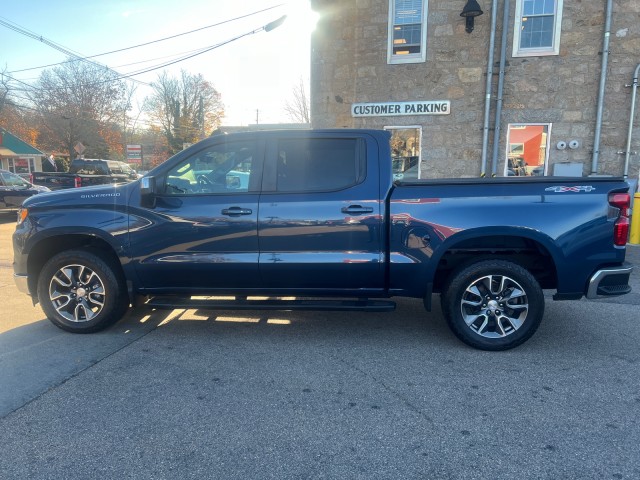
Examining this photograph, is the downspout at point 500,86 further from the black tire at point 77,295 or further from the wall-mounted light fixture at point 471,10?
the black tire at point 77,295

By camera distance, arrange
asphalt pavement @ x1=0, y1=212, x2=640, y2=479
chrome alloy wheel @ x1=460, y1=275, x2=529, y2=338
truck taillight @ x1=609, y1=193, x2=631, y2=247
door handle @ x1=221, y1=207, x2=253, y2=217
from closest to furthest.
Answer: asphalt pavement @ x1=0, y1=212, x2=640, y2=479 → truck taillight @ x1=609, y1=193, x2=631, y2=247 → chrome alloy wheel @ x1=460, y1=275, x2=529, y2=338 → door handle @ x1=221, y1=207, x2=253, y2=217

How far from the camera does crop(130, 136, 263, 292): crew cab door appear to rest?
4.20m

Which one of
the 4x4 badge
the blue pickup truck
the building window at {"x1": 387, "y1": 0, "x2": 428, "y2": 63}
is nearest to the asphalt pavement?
the blue pickup truck

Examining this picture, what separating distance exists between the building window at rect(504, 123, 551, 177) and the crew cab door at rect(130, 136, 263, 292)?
28.0ft

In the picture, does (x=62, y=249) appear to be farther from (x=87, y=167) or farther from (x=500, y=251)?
(x=87, y=167)

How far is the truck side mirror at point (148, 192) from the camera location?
4172 mm

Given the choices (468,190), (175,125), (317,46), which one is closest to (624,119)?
(317,46)

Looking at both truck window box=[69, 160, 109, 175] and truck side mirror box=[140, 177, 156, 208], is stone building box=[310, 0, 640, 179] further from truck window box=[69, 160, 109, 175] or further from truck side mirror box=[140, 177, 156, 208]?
truck window box=[69, 160, 109, 175]

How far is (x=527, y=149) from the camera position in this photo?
10844 millimetres

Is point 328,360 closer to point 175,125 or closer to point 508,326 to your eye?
point 508,326

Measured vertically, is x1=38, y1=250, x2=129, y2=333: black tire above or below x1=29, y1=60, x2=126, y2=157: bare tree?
below

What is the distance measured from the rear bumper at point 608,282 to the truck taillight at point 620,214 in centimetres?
25

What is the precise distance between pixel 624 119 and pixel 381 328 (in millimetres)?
9147

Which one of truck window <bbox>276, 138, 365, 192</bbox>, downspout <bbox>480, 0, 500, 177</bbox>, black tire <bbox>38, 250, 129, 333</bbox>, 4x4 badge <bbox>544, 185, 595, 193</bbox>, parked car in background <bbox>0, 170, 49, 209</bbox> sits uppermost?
downspout <bbox>480, 0, 500, 177</bbox>
